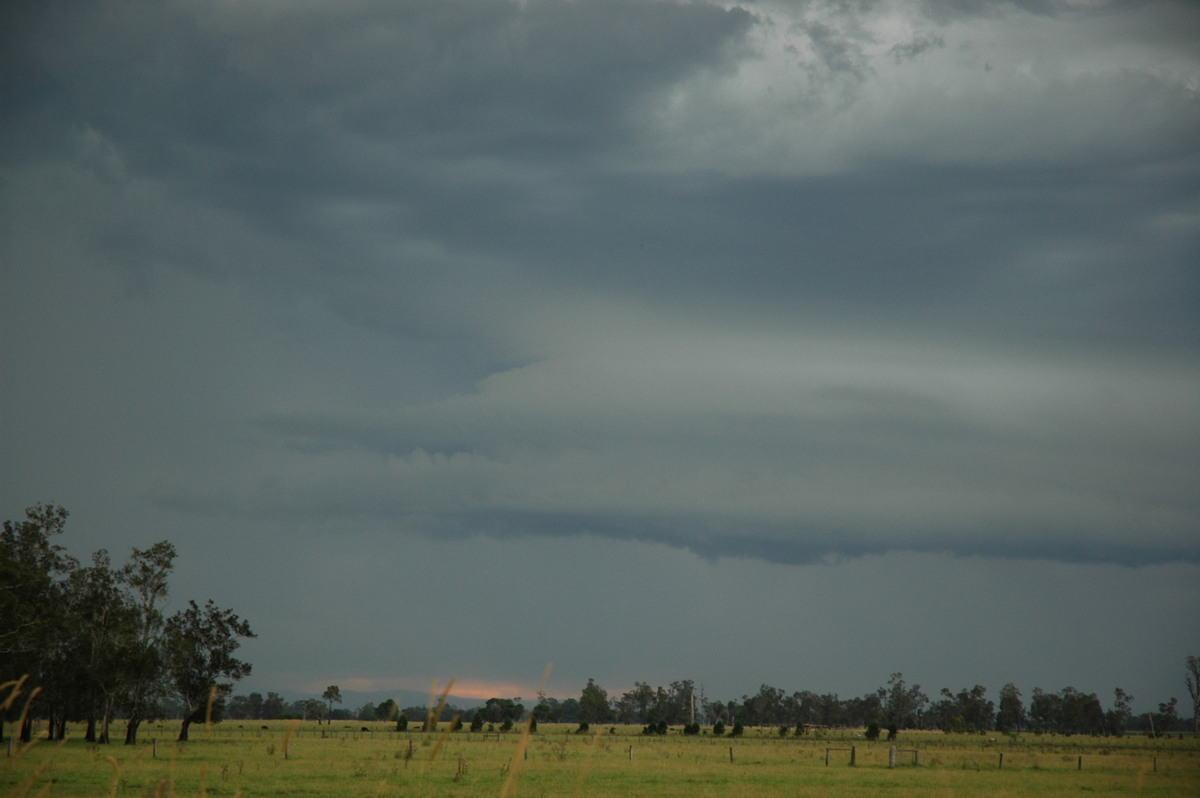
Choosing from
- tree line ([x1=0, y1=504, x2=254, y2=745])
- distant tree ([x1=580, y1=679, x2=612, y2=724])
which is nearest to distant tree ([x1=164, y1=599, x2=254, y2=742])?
tree line ([x1=0, y1=504, x2=254, y2=745])

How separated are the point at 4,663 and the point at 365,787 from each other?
30.9 meters

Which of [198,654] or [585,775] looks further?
[198,654]

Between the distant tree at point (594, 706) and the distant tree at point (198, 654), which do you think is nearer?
the distant tree at point (198, 654)

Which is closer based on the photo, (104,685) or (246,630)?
(104,685)

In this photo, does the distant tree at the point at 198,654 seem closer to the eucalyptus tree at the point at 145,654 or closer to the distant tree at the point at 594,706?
the eucalyptus tree at the point at 145,654

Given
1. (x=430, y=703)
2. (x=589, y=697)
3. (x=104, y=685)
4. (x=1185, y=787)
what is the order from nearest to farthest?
(x=430, y=703)
(x=1185, y=787)
(x=104, y=685)
(x=589, y=697)

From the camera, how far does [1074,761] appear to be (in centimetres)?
6366

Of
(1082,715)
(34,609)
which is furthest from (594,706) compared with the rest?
(34,609)

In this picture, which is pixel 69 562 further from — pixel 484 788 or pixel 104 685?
pixel 484 788

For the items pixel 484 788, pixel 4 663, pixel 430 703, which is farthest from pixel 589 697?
pixel 430 703

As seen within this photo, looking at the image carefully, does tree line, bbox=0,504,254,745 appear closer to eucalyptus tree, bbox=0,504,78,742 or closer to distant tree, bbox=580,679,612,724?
eucalyptus tree, bbox=0,504,78,742

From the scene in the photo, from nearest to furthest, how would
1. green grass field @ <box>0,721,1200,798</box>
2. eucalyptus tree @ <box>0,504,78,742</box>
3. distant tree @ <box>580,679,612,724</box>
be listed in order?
green grass field @ <box>0,721,1200,798</box>, eucalyptus tree @ <box>0,504,78,742</box>, distant tree @ <box>580,679,612,724</box>

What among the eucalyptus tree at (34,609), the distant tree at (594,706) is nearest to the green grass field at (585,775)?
the eucalyptus tree at (34,609)

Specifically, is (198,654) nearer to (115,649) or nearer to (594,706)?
(115,649)
